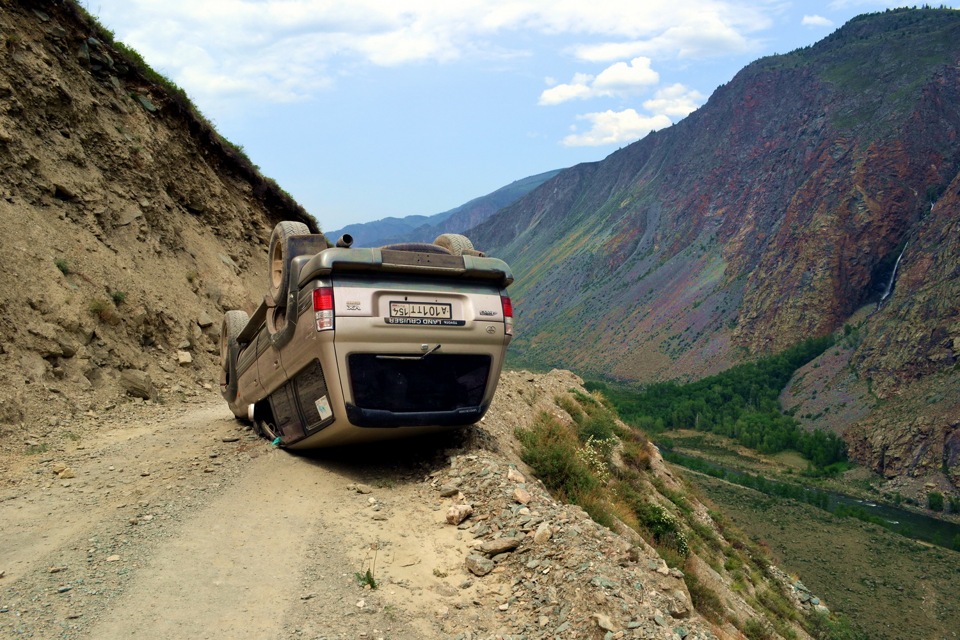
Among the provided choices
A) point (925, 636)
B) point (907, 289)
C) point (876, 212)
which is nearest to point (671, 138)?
point (876, 212)

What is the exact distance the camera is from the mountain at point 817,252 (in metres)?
77.4

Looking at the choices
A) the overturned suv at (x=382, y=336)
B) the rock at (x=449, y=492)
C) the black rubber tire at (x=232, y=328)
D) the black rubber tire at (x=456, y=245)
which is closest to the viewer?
the overturned suv at (x=382, y=336)

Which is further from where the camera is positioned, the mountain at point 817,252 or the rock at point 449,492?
the mountain at point 817,252

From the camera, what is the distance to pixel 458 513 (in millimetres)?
5957

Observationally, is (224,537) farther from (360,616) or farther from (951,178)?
(951,178)

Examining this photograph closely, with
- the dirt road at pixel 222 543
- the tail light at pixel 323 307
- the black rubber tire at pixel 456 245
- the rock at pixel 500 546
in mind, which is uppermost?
the black rubber tire at pixel 456 245

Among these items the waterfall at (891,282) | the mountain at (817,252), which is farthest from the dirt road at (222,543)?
the waterfall at (891,282)

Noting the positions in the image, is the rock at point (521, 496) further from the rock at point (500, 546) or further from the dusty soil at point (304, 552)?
the rock at point (500, 546)

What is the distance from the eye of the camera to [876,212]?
9969cm

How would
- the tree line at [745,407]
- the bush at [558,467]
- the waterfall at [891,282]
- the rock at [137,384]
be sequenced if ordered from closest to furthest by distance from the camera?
the bush at [558,467] < the rock at [137,384] < the tree line at [745,407] < the waterfall at [891,282]

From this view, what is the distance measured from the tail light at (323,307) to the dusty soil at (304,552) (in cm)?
157

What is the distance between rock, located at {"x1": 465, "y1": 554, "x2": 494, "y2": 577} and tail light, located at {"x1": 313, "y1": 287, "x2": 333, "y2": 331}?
223 centimetres

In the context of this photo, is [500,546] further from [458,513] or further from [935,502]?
[935,502]

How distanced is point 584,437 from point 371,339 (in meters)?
7.74
